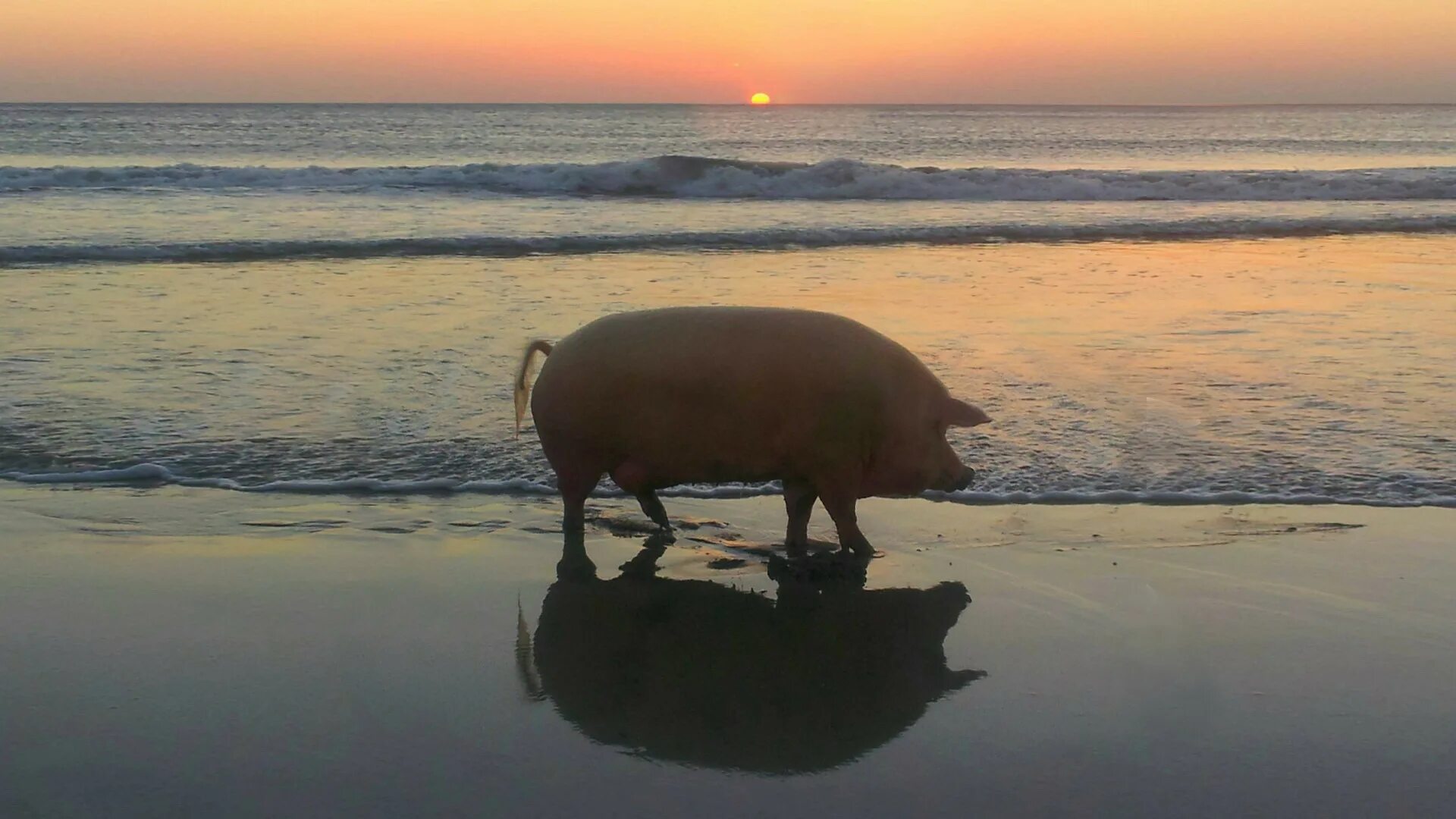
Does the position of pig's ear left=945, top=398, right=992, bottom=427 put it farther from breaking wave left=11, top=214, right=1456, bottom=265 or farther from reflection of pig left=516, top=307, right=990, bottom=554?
breaking wave left=11, top=214, right=1456, bottom=265

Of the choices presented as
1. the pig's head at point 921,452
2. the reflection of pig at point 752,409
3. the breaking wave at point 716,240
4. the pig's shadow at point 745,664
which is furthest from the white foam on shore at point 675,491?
the breaking wave at point 716,240

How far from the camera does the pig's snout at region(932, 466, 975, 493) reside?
5.07 m

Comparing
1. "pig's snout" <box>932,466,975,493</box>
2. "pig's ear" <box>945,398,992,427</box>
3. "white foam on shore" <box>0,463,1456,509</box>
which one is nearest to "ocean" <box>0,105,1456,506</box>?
"white foam on shore" <box>0,463,1456,509</box>

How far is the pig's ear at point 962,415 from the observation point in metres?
4.98

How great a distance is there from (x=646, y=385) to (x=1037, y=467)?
2.08 metres

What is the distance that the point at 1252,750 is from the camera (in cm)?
327

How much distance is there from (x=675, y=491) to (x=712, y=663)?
77.4 inches

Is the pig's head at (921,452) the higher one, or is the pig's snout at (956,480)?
the pig's head at (921,452)

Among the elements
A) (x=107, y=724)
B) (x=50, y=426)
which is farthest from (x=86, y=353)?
(x=107, y=724)

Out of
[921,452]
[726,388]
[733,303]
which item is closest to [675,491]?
[726,388]

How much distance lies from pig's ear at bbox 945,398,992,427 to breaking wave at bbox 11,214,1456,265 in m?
10.1

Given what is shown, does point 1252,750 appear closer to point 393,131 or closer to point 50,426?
point 50,426

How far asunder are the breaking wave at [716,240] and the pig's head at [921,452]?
10068 millimetres

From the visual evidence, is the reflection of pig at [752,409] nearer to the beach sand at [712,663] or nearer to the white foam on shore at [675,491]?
the beach sand at [712,663]
